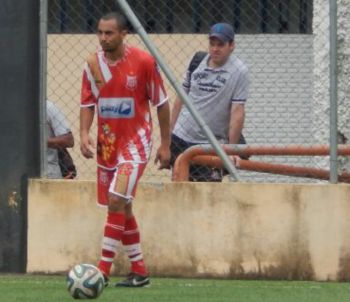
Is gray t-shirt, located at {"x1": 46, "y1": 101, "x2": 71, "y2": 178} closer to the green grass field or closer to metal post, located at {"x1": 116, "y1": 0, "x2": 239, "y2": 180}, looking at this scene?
the green grass field

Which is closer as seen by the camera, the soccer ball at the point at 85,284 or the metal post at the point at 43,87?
the soccer ball at the point at 85,284

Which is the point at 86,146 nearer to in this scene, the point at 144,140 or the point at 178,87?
the point at 144,140

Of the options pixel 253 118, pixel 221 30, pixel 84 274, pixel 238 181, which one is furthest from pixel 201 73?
pixel 84 274

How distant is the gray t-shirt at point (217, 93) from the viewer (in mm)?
11281

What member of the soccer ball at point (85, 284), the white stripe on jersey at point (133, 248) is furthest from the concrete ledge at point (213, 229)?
the soccer ball at point (85, 284)

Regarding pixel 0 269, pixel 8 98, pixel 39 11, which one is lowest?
pixel 0 269

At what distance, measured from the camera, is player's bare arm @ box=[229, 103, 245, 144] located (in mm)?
11201

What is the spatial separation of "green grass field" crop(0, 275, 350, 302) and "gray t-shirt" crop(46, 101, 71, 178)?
117 centimetres

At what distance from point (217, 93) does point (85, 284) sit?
2.90 meters

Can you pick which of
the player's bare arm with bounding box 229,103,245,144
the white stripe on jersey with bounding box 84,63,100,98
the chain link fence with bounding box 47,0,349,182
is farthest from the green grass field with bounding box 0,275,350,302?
the chain link fence with bounding box 47,0,349,182

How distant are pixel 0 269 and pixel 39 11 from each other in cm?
212

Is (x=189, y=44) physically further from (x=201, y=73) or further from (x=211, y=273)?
(x=211, y=273)

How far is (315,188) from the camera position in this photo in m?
10.6

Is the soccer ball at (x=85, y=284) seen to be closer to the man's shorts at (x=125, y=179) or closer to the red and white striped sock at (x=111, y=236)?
the red and white striped sock at (x=111, y=236)
